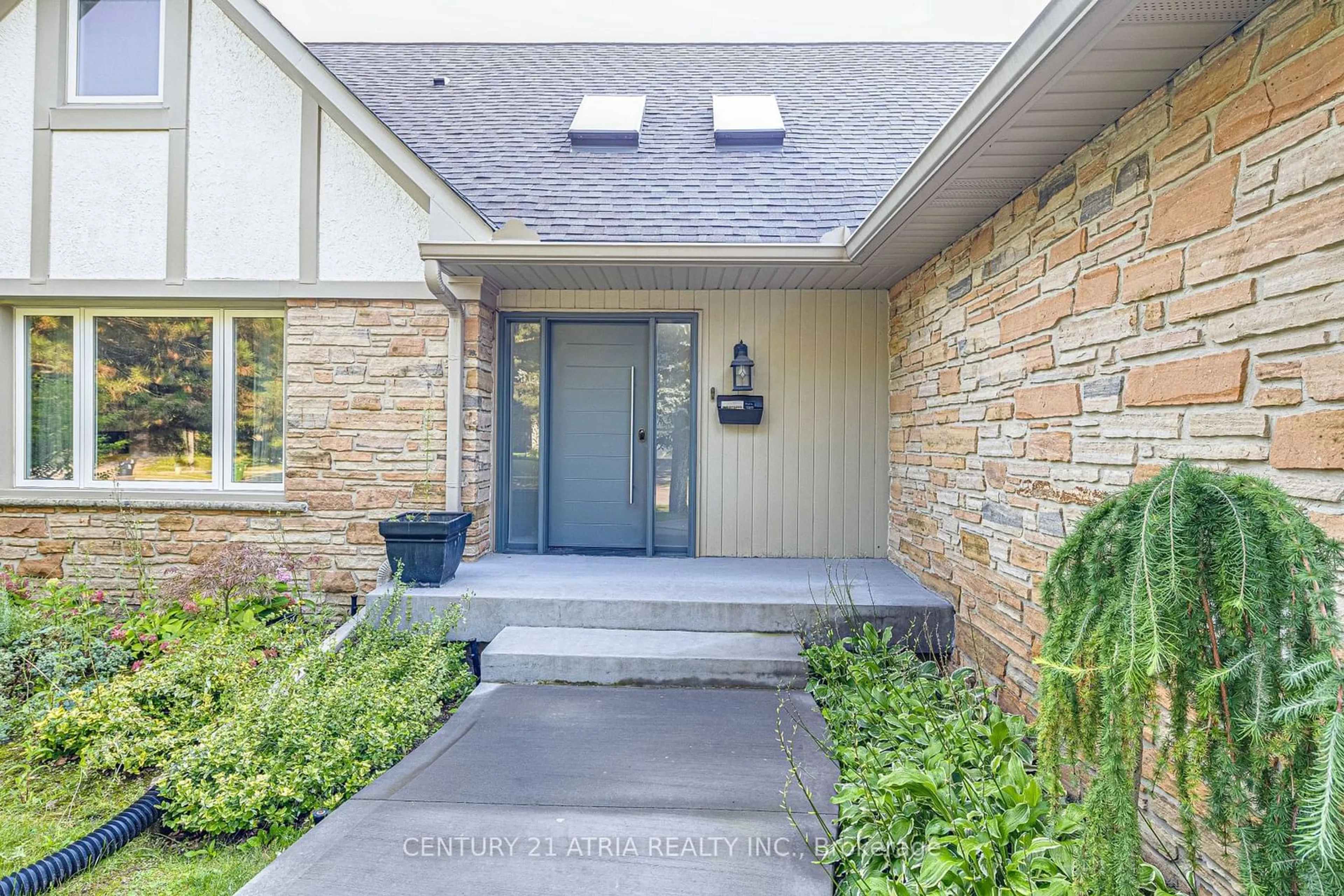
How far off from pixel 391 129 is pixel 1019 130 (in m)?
4.03

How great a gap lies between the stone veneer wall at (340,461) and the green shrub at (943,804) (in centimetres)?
332

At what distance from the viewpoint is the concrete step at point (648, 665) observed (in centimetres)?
368

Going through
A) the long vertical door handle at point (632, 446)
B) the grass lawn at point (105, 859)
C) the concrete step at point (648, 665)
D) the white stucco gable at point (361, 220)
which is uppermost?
the white stucco gable at point (361, 220)

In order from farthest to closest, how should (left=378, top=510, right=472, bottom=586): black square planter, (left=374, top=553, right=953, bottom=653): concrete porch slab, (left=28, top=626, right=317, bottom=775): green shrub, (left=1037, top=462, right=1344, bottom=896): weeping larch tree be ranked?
(left=378, top=510, right=472, bottom=586): black square planter, (left=374, top=553, right=953, bottom=653): concrete porch slab, (left=28, top=626, right=317, bottom=775): green shrub, (left=1037, top=462, right=1344, bottom=896): weeping larch tree

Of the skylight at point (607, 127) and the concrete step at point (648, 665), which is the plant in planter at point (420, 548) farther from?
the skylight at point (607, 127)

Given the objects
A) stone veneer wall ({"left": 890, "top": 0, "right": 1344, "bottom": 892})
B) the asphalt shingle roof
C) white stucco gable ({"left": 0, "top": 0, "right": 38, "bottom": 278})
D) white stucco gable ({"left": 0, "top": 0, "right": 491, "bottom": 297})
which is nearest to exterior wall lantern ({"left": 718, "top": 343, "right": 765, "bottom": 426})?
the asphalt shingle roof

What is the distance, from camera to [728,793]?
262cm

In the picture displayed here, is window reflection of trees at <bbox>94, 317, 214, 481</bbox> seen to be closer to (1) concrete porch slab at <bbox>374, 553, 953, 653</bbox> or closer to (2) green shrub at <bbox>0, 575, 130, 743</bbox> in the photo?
(2) green shrub at <bbox>0, 575, 130, 743</bbox>

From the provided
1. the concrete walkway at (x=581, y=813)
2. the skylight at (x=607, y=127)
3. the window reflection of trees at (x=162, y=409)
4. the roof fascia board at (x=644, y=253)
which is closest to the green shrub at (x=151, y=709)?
the concrete walkway at (x=581, y=813)

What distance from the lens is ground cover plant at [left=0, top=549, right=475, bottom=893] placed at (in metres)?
2.67

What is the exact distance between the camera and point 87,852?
8.27ft

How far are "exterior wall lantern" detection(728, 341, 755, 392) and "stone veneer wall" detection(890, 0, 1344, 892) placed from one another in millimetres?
1598

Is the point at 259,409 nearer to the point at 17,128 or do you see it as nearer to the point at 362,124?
the point at 362,124

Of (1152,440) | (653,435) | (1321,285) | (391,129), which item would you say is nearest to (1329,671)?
(1321,285)
